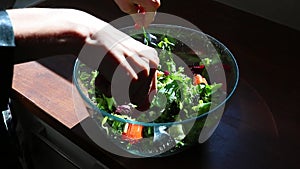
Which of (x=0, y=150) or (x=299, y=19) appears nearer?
(x=0, y=150)

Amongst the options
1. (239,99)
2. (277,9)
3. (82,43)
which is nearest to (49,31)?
(82,43)

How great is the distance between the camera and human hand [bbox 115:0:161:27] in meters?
0.67

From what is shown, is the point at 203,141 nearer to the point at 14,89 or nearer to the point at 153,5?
the point at 153,5

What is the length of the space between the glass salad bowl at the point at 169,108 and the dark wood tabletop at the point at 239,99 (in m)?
0.03

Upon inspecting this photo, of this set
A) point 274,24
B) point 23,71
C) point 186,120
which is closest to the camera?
point 186,120

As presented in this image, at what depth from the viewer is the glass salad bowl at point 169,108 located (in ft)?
2.08

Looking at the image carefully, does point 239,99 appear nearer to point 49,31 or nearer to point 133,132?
point 133,132

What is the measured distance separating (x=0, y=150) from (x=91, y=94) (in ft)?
0.70

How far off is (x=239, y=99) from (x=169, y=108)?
6.9 inches

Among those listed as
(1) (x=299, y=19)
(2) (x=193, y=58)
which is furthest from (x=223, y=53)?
(1) (x=299, y=19)

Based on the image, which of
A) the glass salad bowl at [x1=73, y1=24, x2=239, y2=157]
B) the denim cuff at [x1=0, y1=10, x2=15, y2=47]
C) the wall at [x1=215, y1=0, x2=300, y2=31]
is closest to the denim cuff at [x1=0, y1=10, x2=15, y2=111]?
the denim cuff at [x1=0, y1=10, x2=15, y2=47]

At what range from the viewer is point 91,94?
2.27 ft

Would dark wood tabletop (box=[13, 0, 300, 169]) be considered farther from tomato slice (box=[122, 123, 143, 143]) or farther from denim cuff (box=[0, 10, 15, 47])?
denim cuff (box=[0, 10, 15, 47])

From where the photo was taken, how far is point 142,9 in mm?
709
